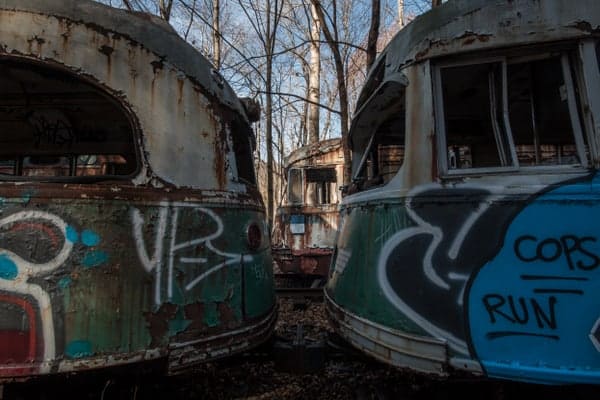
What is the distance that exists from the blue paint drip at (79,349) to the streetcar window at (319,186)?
824 cm

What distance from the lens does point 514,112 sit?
4.43m

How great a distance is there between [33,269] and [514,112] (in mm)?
4438

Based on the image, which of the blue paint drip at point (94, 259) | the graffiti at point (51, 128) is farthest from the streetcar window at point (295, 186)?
the blue paint drip at point (94, 259)

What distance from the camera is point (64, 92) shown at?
3908 mm

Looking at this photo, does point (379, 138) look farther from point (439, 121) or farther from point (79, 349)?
point (79, 349)

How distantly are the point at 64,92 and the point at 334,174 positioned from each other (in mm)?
7154

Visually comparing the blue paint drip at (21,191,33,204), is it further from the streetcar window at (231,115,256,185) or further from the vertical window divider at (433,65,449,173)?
the vertical window divider at (433,65,449,173)

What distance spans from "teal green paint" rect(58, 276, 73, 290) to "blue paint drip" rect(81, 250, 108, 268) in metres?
0.12

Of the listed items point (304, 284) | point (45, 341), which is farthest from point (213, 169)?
point (304, 284)

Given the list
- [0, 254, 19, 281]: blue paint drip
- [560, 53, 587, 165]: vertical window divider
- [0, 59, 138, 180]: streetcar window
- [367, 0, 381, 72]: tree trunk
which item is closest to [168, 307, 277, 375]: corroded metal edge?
[0, 254, 19, 281]: blue paint drip

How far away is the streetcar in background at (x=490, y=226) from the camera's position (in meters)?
2.30

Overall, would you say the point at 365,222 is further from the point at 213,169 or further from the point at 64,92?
the point at 64,92

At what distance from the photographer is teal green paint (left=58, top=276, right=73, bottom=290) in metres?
2.53

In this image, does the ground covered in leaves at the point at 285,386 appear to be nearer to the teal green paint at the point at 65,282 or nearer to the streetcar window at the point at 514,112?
the teal green paint at the point at 65,282
